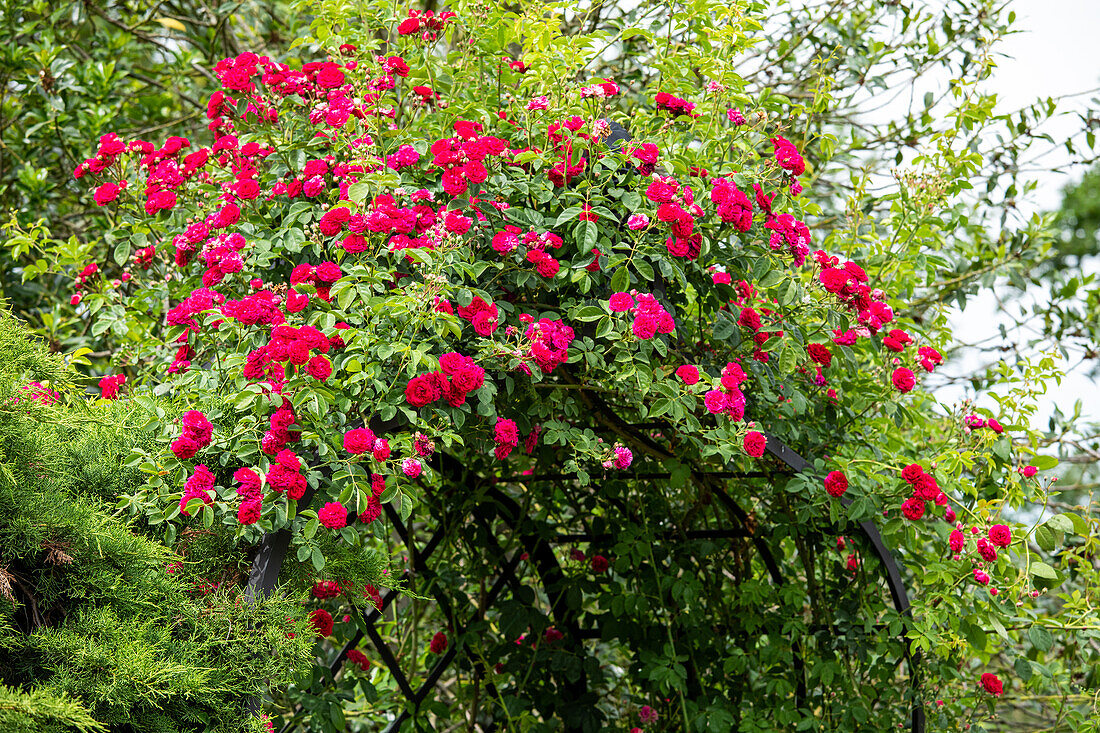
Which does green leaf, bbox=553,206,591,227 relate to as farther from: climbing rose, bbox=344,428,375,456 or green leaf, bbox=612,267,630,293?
climbing rose, bbox=344,428,375,456

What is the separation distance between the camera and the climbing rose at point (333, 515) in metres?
1.55

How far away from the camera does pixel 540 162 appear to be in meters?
1.99

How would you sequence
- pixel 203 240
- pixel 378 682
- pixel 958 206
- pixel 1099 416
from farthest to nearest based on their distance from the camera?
pixel 1099 416 < pixel 378 682 < pixel 958 206 < pixel 203 240

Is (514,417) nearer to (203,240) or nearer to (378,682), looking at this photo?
(203,240)

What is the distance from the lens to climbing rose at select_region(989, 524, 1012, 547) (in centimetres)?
213

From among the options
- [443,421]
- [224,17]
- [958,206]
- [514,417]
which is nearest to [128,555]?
[443,421]

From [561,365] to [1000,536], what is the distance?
113cm

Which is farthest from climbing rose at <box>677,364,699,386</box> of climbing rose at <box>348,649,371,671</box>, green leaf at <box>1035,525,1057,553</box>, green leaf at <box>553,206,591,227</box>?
climbing rose at <box>348,649,371,671</box>

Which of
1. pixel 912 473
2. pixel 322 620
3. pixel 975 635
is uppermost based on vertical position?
pixel 912 473

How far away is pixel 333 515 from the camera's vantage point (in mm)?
1551

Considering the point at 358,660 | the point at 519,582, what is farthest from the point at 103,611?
the point at 519,582

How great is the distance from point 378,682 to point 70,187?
2403 millimetres

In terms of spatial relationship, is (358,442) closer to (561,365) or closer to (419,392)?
(419,392)

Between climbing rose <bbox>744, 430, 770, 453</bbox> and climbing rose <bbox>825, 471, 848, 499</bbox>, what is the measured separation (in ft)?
0.84
